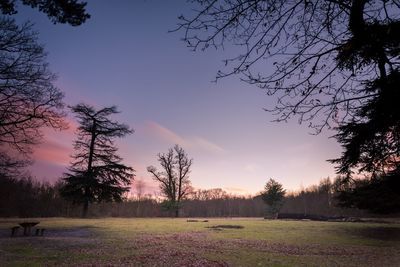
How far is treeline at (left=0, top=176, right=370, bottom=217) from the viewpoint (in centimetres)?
4542

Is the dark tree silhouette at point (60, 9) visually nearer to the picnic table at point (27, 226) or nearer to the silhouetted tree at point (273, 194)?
the picnic table at point (27, 226)

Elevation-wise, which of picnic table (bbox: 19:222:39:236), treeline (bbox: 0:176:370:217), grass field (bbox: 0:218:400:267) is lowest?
grass field (bbox: 0:218:400:267)

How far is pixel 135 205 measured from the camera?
6384 centimetres

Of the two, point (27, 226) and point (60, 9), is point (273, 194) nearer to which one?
point (27, 226)

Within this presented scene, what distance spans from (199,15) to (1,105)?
2136 cm

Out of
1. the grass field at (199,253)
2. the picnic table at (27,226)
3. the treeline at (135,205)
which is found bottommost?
the grass field at (199,253)

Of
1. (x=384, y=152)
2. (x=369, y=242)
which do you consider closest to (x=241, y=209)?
(x=369, y=242)

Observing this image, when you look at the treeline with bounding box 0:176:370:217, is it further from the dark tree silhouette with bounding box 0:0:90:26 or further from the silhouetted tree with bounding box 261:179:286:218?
the dark tree silhouette with bounding box 0:0:90:26

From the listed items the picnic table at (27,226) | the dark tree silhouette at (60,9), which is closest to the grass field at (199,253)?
the picnic table at (27,226)

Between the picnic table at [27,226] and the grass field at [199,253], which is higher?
the picnic table at [27,226]

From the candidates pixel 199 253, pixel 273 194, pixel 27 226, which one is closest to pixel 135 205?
pixel 273 194

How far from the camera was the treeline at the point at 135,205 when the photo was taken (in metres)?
45.4

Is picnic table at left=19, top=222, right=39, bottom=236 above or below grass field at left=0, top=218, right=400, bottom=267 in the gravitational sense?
above

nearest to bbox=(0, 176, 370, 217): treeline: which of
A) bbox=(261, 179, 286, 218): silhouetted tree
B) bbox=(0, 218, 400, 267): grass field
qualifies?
bbox=(261, 179, 286, 218): silhouetted tree
